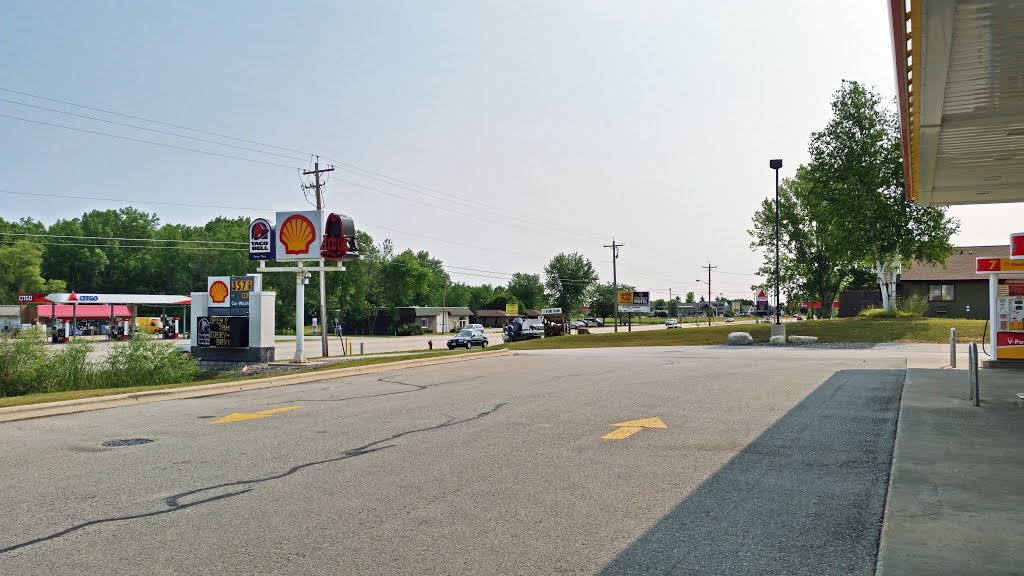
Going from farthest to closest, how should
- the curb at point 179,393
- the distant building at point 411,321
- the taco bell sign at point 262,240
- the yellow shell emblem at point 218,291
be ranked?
the distant building at point 411,321, the taco bell sign at point 262,240, the yellow shell emblem at point 218,291, the curb at point 179,393

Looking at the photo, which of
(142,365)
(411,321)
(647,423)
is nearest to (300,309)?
(142,365)

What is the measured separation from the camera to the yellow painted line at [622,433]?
955cm

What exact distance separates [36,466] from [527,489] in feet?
18.9

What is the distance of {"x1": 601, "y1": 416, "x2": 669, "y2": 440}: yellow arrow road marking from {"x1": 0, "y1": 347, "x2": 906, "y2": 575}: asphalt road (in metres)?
0.09

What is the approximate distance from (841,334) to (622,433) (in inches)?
1312

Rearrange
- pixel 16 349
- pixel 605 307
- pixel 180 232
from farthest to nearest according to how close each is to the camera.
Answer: pixel 605 307 → pixel 180 232 → pixel 16 349

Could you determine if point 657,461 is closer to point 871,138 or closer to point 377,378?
point 377,378

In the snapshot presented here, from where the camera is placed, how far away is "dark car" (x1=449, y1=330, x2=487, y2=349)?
5138 centimetres

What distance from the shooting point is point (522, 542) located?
17.2ft

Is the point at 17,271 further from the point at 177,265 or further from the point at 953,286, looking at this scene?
the point at 953,286

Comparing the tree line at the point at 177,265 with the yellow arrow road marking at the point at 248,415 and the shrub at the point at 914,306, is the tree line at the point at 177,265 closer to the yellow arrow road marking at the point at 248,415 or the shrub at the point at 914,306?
the shrub at the point at 914,306

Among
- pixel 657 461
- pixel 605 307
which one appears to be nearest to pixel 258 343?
pixel 657 461

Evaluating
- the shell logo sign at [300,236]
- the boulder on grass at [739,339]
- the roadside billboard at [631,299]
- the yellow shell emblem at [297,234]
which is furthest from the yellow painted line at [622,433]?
the roadside billboard at [631,299]

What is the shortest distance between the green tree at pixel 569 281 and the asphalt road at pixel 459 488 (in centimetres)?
12437
